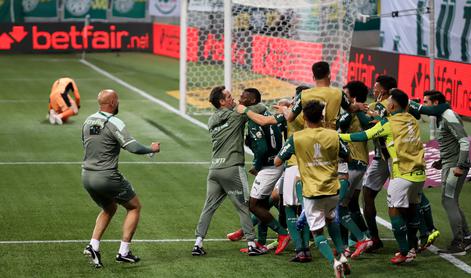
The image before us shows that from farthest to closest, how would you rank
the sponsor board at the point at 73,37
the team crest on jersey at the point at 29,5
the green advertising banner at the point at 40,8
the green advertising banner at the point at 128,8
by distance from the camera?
the green advertising banner at the point at 128,8
the green advertising banner at the point at 40,8
the team crest on jersey at the point at 29,5
the sponsor board at the point at 73,37

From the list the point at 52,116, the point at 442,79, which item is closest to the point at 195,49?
the point at 52,116

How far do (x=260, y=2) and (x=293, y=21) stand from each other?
249 centimetres

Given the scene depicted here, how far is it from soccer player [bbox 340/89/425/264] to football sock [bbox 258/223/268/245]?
5.58 ft

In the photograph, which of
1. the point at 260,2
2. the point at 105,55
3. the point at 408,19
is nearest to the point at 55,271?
the point at 260,2

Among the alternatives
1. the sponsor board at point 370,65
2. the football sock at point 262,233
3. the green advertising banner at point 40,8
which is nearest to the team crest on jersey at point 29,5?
the green advertising banner at point 40,8

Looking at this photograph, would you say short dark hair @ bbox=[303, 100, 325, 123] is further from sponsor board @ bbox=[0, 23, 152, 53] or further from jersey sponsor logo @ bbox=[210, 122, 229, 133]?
sponsor board @ bbox=[0, 23, 152, 53]

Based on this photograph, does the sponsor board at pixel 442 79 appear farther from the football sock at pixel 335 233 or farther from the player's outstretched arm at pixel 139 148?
the player's outstretched arm at pixel 139 148

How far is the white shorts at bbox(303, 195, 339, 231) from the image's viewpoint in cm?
1084

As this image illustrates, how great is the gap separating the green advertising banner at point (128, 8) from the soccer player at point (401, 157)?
44.8 meters

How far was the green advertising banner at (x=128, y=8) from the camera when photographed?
55156 mm

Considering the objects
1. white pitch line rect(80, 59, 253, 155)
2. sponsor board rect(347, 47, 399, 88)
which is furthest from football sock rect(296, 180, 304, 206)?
sponsor board rect(347, 47, 399, 88)

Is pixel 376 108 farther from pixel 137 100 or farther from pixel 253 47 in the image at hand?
pixel 137 100

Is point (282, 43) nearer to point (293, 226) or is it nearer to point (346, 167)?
point (346, 167)

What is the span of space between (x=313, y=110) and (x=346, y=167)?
5.51ft
